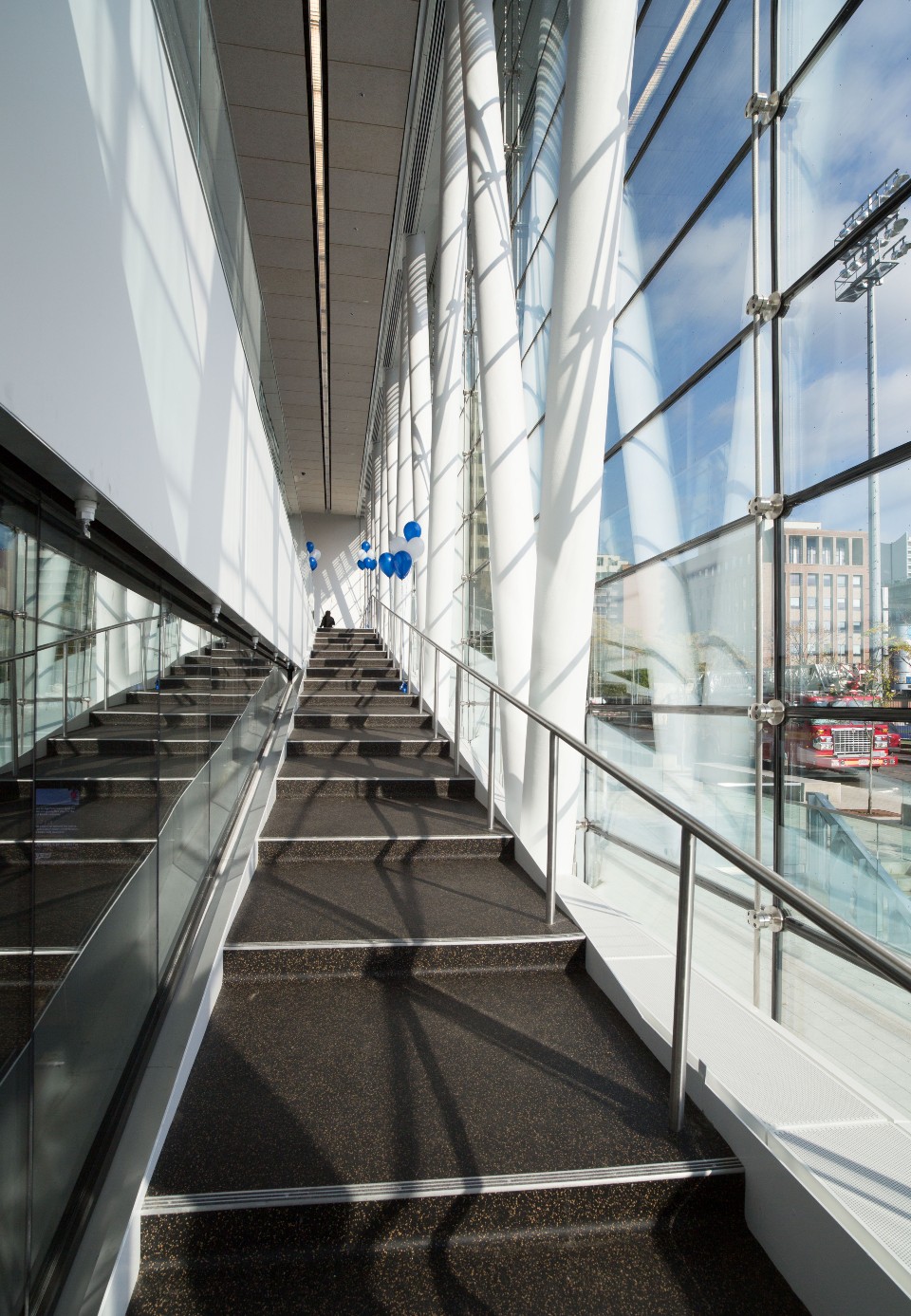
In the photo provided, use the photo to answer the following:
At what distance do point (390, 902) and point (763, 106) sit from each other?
4642 millimetres

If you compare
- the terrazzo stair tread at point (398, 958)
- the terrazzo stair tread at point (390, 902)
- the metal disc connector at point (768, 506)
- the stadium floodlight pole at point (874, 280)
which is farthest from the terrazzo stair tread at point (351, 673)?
the stadium floodlight pole at point (874, 280)

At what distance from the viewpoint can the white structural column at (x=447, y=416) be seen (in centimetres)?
995

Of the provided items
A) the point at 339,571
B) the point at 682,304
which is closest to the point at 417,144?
the point at 682,304

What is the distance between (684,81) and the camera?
5.39 metres

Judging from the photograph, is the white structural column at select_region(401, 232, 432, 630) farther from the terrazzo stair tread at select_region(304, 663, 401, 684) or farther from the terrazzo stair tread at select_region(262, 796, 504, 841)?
the terrazzo stair tread at select_region(262, 796, 504, 841)

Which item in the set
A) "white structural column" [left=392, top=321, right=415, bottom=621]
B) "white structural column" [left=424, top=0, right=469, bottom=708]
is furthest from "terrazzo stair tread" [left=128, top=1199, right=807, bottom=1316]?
"white structural column" [left=392, top=321, right=415, bottom=621]

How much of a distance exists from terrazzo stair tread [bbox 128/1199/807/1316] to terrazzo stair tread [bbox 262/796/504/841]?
262cm

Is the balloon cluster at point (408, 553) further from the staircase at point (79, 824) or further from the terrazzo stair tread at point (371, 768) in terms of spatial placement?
the staircase at point (79, 824)

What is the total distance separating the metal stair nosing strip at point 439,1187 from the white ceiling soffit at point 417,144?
33.4 feet

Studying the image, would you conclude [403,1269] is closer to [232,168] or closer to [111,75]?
[111,75]

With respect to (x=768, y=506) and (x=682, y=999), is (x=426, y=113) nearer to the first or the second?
(x=768, y=506)

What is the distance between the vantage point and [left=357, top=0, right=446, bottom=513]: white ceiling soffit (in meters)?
8.70

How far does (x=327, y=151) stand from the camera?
10273 mm

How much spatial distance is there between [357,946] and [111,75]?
2979mm
